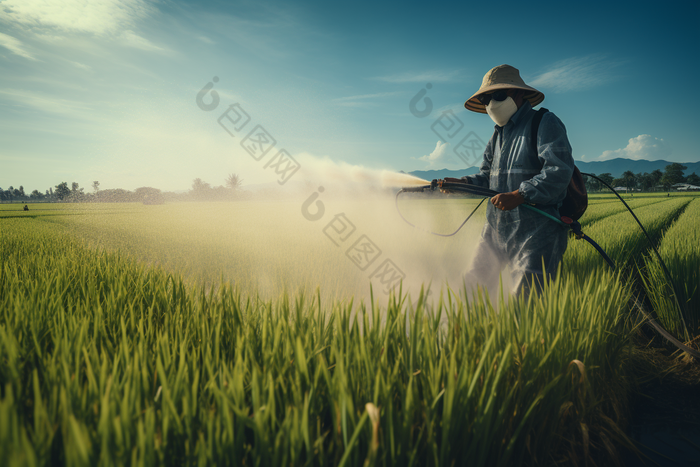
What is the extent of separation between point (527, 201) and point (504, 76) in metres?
1.00

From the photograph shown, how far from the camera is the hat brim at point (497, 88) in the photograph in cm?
246

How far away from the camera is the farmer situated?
229cm

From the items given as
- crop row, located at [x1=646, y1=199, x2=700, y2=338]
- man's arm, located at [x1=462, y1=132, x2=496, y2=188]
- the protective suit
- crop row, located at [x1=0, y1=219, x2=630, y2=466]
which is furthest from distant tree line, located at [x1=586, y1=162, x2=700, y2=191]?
crop row, located at [x1=0, y1=219, x2=630, y2=466]

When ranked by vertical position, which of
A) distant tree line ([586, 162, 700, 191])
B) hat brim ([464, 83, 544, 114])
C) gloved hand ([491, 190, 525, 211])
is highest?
distant tree line ([586, 162, 700, 191])

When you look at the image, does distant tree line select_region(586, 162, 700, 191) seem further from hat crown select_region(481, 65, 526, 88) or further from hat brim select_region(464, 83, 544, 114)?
hat crown select_region(481, 65, 526, 88)

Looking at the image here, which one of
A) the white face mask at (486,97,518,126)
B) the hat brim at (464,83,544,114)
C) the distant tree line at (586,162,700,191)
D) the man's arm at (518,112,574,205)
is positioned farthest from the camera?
the distant tree line at (586,162,700,191)

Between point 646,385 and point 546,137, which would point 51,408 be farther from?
point 646,385

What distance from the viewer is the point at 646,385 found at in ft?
7.68

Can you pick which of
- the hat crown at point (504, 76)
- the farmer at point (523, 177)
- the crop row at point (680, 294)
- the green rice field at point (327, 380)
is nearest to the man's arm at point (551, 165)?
the farmer at point (523, 177)

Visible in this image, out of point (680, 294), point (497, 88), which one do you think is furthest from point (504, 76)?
point (680, 294)

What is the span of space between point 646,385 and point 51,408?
10.9 ft

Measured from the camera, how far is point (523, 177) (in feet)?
8.36

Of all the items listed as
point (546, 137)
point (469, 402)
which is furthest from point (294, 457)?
point (546, 137)

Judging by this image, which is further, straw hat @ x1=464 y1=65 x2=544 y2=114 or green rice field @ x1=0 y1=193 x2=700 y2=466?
straw hat @ x1=464 y1=65 x2=544 y2=114
